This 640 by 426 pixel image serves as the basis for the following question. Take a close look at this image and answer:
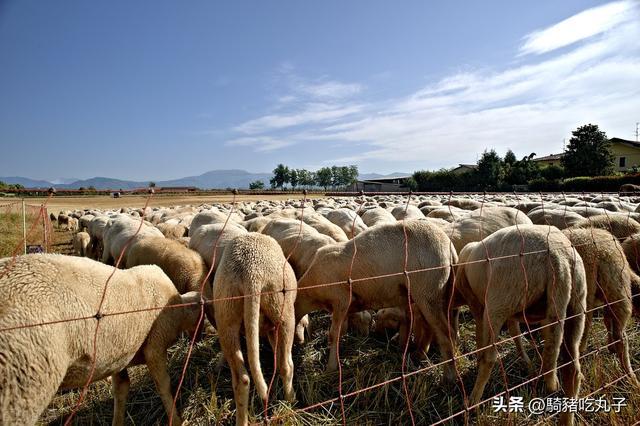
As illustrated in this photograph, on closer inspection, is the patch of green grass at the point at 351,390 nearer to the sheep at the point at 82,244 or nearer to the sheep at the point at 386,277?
the sheep at the point at 386,277

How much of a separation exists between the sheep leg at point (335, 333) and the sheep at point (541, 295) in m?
1.54

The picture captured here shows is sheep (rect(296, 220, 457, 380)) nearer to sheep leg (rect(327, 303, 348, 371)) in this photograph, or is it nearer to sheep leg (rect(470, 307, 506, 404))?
sheep leg (rect(327, 303, 348, 371))

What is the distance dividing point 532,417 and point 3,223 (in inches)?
988

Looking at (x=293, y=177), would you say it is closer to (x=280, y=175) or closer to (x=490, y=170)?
(x=280, y=175)

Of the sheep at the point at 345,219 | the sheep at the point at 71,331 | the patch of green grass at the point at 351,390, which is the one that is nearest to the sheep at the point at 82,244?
the sheep at the point at 345,219

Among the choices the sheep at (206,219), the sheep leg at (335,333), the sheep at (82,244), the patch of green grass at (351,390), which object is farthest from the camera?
the sheep at (82,244)

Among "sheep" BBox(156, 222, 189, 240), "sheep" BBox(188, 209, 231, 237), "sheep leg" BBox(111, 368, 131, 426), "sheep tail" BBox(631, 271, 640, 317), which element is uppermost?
"sheep" BBox(188, 209, 231, 237)

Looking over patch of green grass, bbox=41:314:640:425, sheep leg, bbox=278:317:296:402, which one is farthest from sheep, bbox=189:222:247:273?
sheep leg, bbox=278:317:296:402

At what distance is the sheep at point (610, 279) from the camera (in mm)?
4156

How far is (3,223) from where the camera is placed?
19906 mm

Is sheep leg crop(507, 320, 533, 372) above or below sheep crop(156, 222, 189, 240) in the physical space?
below

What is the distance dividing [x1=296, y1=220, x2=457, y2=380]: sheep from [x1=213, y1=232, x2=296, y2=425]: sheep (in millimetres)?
664

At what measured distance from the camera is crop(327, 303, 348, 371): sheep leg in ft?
14.5

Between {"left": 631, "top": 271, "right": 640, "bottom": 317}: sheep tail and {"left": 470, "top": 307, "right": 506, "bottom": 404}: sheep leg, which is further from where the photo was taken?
{"left": 631, "top": 271, "right": 640, "bottom": 317}: sheep tail
